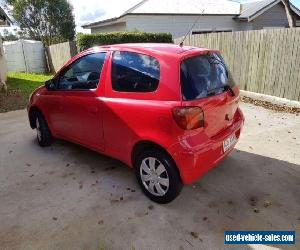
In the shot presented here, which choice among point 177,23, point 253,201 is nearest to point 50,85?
point 253,201

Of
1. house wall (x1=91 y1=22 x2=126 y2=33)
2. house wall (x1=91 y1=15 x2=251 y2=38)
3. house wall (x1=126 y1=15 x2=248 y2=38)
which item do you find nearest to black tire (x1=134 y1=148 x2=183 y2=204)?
house wall (x1=91 y1=15 x2=251 y2=38)

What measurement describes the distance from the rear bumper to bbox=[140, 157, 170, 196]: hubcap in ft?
0.90

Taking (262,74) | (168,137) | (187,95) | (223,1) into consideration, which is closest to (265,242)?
(168,137)

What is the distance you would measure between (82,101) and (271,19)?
19.7 meters

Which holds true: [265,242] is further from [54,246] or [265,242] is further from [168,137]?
[54,246]

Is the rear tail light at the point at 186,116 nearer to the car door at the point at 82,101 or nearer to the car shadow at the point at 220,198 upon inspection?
the car shadow at the point at 220,198

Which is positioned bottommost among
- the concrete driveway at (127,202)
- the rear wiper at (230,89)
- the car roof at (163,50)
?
the concrete driveway at (127,202)

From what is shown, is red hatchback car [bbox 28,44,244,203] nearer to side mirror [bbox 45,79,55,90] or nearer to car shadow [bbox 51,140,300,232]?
car shadow [bbox 51,140,300,232]

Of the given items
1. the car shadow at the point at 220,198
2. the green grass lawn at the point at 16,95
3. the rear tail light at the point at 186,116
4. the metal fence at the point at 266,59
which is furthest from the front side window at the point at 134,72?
the green grass lawn at the point at 16,95

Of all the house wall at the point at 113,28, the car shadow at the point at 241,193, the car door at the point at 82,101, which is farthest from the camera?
the house wall at the point at 113,28

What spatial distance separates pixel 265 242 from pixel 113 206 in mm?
1726

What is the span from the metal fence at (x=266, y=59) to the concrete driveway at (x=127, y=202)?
9.94ft

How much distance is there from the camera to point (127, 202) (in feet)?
12.4

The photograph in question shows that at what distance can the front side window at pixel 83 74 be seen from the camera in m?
4.18
